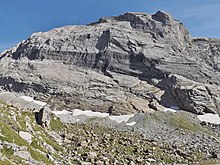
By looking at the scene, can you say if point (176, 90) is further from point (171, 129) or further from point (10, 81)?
point (10, 81)

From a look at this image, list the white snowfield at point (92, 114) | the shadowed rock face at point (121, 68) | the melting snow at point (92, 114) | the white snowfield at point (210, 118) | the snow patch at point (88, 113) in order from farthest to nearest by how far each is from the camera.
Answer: the shadowed rock face at point (121, 68) < the white snowfield at point (210, 118) < the snow patch at point (88, 113) < the melting snow at point (92, 114) < the white snowfield at point (92, 114)

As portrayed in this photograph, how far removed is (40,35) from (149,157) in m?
159

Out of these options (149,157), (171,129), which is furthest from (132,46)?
(149,157)

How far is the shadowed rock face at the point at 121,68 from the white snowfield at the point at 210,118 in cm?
405

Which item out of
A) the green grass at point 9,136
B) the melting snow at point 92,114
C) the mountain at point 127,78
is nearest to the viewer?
the green grass at point 9,136

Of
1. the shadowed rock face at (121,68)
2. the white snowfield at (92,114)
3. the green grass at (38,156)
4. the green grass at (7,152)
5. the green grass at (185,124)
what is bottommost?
the green grass at (185,124)

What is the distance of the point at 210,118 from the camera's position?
13238cm

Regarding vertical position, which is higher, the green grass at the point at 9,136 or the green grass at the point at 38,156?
the green grass at the point at 9,136

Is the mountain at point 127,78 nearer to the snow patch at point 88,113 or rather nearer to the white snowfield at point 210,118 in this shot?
the snow patch at point 88,113

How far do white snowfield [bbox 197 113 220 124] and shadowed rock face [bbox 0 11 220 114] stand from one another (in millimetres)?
4049

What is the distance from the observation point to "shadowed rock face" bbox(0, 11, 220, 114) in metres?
143

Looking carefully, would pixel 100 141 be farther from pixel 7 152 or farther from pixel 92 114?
pixel 92 114

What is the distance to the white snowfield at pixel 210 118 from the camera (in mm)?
128325

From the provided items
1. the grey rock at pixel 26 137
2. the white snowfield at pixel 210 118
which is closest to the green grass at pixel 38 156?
the grey rock at pixel 26 137
